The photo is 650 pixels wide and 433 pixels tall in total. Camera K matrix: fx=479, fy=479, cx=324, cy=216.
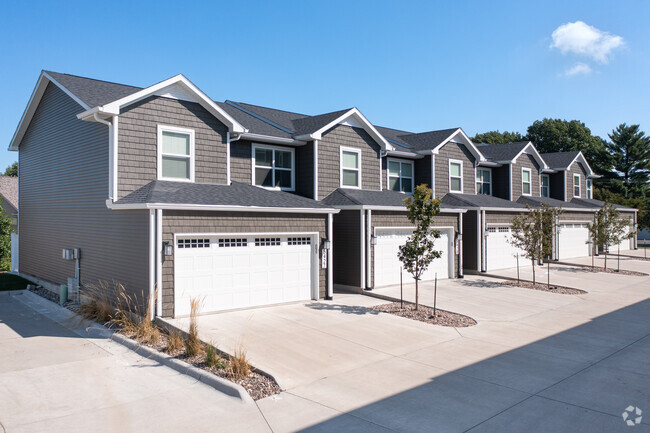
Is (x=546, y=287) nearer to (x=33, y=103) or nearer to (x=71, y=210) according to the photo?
(x=71, y=210)

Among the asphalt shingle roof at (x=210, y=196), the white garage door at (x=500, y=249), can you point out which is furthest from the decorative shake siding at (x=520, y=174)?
the asphalt shingle roof at (x=210, y=196)

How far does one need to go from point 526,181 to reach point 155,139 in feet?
71.3

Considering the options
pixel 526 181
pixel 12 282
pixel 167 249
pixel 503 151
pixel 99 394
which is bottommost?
pixel 99 394

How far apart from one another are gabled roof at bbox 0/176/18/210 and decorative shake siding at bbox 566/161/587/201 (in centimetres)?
3466

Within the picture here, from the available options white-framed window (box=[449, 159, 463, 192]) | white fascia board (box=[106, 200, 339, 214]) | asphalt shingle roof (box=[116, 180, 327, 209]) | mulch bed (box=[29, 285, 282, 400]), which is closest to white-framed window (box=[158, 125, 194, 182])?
asphalt shingle roof (box=[116, 180, 327, 209])

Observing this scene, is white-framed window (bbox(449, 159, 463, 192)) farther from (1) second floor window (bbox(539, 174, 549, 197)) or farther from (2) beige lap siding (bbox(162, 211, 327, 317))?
(1) second floor window (bbox(539, 174, 549, 197))

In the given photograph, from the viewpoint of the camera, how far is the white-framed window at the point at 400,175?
21250mm

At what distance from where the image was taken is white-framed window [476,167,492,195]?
25.9 metres

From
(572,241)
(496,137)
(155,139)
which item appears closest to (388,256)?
(155,139)

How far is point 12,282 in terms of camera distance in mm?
18750

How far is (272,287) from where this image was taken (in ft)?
44.8

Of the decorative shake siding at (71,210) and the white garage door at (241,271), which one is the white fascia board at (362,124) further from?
the decorative shake siding at (71,210)

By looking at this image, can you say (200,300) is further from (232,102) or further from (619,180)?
(619,180)

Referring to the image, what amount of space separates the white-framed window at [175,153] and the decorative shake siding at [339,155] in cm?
498
